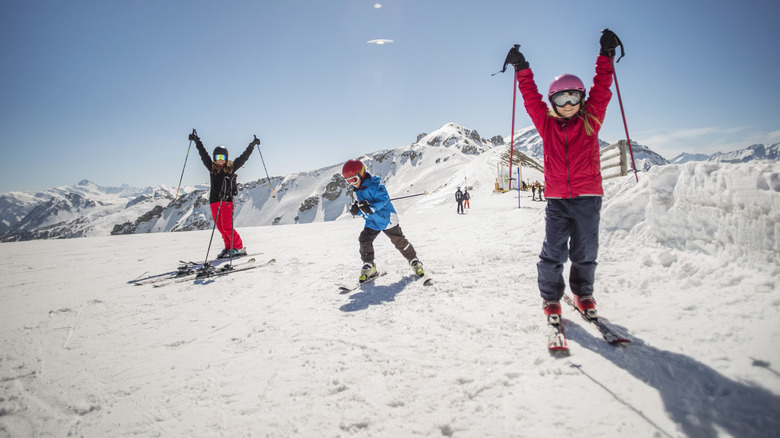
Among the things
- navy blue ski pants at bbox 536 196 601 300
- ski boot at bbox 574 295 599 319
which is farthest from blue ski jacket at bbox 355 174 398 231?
ski boot at bbox 574 295 599 319

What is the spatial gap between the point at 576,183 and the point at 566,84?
3.23 feet

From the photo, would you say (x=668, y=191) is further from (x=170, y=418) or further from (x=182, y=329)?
(x=182, y=329)

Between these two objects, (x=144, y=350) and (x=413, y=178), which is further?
(x=413, y=178)

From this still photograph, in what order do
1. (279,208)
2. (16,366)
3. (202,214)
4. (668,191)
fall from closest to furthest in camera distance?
(16,366), (668,191), (279,208), (202,214)

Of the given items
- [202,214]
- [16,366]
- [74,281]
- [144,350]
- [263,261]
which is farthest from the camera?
[202,214]

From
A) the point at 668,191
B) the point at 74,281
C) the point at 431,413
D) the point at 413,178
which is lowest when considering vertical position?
the point at 431,413

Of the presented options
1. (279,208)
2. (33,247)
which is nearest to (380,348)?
(33,247)

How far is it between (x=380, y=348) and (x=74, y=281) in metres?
6.03

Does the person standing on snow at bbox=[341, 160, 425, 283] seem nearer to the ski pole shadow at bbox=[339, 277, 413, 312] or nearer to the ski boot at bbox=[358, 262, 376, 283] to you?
the ski boot at bbox=[358, 262, 376, 283]

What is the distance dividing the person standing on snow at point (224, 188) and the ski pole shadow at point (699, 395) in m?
7.47

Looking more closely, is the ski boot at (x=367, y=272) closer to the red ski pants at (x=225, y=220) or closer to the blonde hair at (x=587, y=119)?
the blonde hair at (x=587, y=119)

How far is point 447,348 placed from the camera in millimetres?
2527

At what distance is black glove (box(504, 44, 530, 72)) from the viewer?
3.28m

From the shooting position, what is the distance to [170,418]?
193 centimetres
